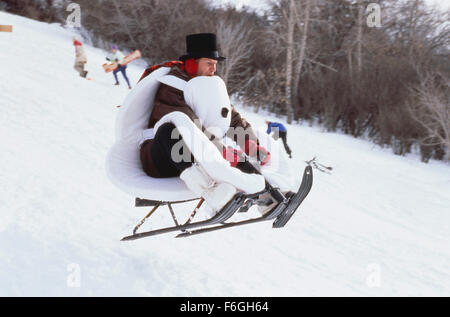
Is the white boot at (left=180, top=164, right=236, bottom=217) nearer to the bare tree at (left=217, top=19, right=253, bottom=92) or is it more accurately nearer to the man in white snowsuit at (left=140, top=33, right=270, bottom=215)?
the man in white snowsuit at (left=140, top=33, right=270, bottom=215)

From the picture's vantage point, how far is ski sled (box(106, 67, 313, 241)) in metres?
2.05

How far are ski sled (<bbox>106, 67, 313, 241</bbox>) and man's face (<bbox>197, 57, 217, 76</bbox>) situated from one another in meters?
0.20

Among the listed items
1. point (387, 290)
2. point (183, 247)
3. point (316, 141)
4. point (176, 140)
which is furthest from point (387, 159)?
point (176, 140)

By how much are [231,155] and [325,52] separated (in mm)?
17248

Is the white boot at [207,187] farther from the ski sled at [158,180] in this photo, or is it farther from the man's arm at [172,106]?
the man's arm at [172,106]

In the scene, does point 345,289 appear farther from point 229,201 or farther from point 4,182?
point 4,182

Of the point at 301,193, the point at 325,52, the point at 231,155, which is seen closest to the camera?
the point at 231,155

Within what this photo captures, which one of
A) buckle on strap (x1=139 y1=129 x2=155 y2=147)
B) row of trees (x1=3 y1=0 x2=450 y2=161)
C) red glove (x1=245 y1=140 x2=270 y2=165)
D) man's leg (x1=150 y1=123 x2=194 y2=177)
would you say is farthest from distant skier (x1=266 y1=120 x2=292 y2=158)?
man's leg (x1=150 y1=123 x2=194 y2=177)

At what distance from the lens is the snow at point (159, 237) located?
7.48ft

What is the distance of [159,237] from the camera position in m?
2.85

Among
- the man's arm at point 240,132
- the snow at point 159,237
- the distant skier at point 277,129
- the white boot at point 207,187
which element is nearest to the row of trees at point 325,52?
the distant skier at point 277,129

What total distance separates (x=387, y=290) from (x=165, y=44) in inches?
666

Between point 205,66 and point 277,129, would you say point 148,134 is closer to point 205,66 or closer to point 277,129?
point 205,66

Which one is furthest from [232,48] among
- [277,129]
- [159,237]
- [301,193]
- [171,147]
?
[171,147]
